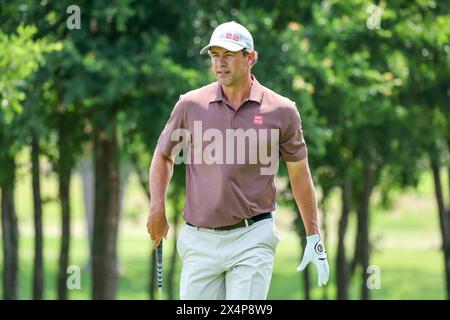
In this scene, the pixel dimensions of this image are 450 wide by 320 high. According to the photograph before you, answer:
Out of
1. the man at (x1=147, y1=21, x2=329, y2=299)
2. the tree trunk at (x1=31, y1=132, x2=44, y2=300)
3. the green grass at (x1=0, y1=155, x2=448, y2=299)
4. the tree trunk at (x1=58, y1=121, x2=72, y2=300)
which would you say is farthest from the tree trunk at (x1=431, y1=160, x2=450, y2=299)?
the man at (x1=147, y1=21, x2=329, y2=299)

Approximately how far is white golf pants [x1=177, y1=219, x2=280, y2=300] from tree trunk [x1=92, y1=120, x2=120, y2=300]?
9965mm

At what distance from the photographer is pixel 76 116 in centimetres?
1598

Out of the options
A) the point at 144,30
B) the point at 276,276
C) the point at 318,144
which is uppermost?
the point at 144,30

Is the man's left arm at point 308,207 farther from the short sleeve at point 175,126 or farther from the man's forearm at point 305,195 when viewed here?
the short sleeve at point 175,126

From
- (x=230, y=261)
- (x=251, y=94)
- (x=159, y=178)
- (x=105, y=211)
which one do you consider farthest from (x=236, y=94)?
(x=105, y=211)

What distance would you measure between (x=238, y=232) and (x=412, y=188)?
13.7 metres

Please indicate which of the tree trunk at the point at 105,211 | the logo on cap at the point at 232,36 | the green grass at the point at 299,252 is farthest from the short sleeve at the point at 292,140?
the green grass at the point at 299,252

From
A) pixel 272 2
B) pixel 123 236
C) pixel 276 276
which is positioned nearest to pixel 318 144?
pixel 272 2

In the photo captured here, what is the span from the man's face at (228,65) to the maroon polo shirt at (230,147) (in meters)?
0.08

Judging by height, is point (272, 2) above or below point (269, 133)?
→ above

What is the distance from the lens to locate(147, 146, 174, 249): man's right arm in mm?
6551

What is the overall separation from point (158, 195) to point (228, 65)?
2.70 feet
